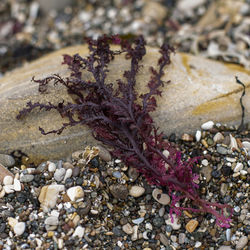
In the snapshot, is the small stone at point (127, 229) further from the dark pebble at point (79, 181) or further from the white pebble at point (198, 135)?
the white pebble at point (198, 135)

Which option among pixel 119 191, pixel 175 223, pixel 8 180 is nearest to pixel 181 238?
pixel 175 223

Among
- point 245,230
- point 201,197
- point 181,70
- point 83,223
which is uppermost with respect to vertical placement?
point 181,70

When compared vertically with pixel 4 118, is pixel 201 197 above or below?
below

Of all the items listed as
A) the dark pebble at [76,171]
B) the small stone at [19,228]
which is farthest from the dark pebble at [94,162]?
the small stone at [19,228]

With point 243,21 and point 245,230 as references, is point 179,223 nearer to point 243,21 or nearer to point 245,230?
point 245,230

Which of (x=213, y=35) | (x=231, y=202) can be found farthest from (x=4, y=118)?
(x=213, y=35)

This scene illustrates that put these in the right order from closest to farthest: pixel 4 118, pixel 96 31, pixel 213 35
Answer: pixel 4 118 → pixel 213 35 → pixel 96 31
